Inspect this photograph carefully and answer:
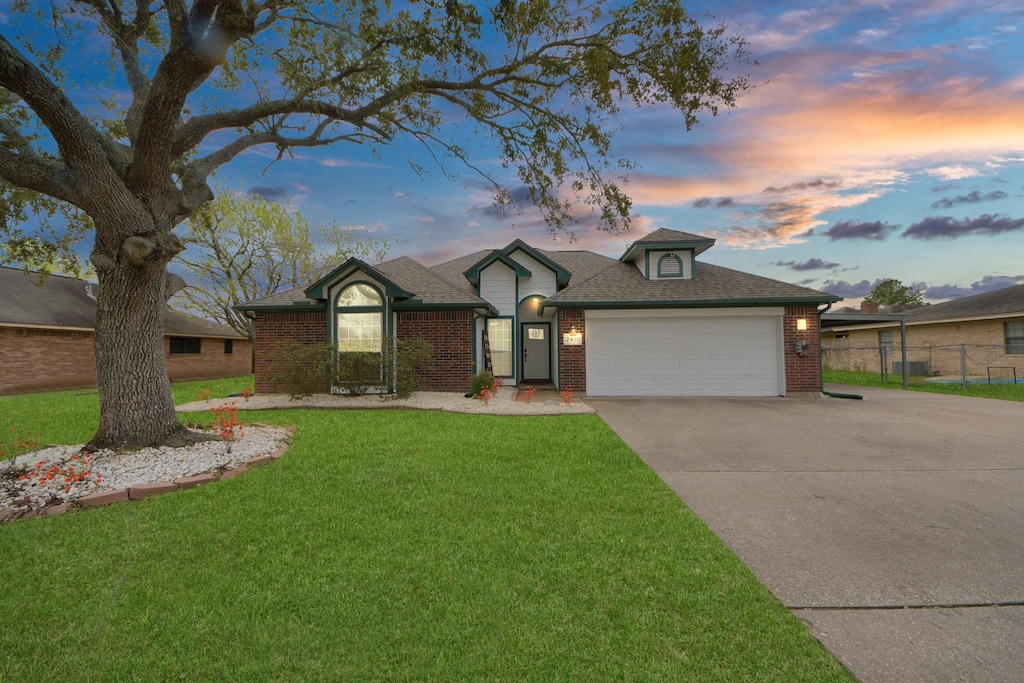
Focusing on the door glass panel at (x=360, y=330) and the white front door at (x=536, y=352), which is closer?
the door glass panel at (x=360, y=330)

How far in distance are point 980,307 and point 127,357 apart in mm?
29631

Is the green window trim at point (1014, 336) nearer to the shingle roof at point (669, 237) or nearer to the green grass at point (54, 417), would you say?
the shingle roof at point (669, 237)

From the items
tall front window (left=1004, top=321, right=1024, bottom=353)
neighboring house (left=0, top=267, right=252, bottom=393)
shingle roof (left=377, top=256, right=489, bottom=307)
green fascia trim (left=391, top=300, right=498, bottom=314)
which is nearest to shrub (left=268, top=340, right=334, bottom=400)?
green fascia trim (left=391, top=300, right=498, bottom=314)

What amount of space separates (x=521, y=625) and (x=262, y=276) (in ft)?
93.0

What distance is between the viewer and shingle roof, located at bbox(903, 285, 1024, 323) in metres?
18.3

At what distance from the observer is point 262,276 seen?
2614 centimetres

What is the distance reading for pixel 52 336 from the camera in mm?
17234

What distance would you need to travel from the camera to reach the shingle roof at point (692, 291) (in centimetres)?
1248

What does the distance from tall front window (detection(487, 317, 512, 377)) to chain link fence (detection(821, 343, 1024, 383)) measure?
12755 mm

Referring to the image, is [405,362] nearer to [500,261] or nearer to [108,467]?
[500,261]

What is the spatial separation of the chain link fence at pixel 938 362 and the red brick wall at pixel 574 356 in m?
11.0

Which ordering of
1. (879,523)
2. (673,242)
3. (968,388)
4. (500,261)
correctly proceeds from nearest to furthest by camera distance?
(879,523), (673,242), (968,388), (500,261)

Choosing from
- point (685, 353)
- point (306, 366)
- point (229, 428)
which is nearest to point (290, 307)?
point (306, 366)

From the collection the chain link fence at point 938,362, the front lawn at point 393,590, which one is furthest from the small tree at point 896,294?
the front lawn at point 393,590
